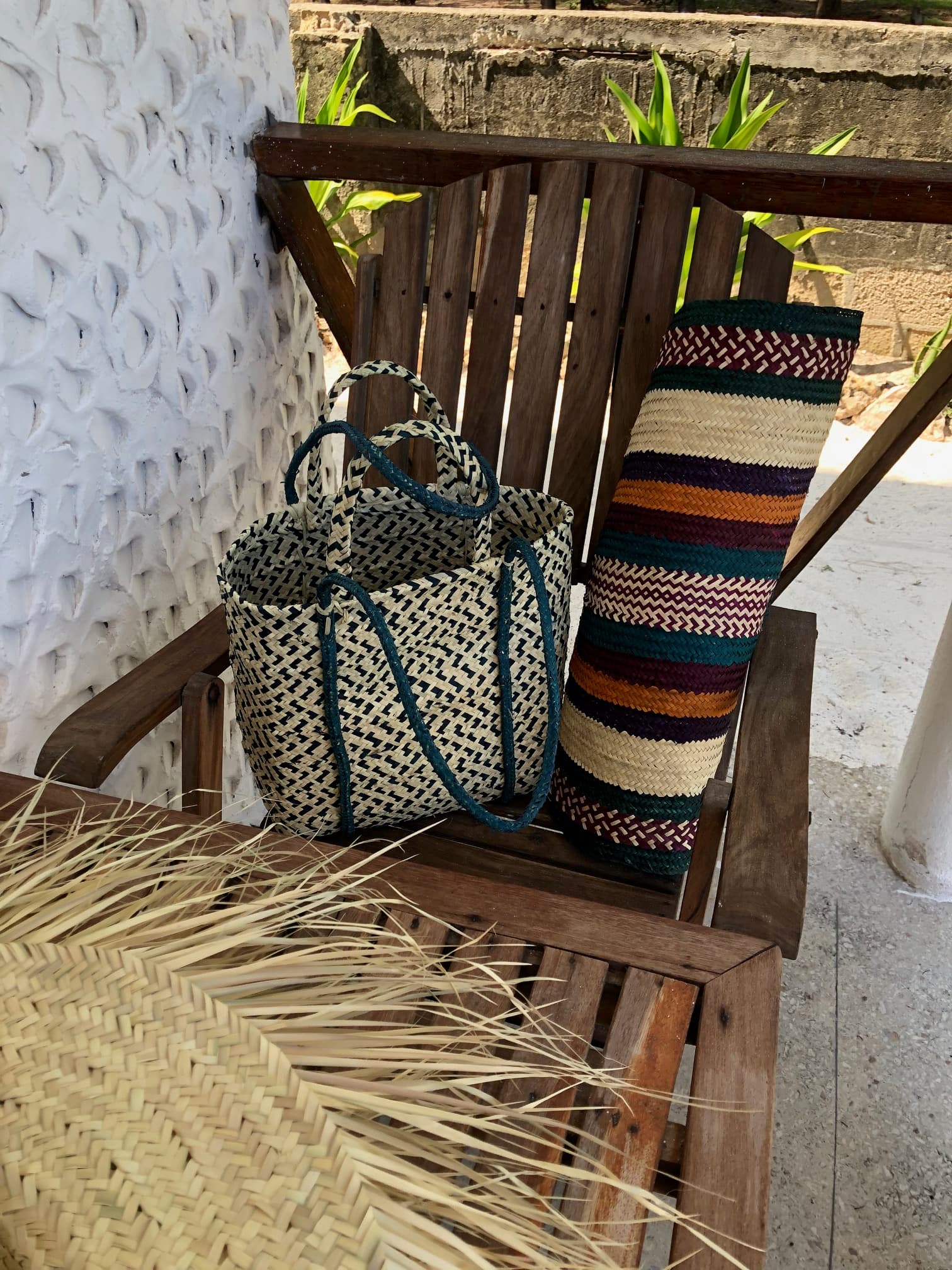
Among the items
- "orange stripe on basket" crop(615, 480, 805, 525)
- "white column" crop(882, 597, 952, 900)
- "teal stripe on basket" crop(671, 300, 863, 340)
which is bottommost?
"white column" crop(882, 597, 952, 900)

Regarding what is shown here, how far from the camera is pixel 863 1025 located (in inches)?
67.6

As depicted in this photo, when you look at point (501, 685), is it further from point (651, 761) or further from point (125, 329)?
point (125, 329)

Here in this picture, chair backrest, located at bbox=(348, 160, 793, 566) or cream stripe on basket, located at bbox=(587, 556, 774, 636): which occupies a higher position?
chair backrest, located at bbox=(348, 160, 793, 566)

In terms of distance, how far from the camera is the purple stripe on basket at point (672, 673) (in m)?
1.25

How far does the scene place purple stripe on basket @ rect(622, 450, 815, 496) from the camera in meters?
1.20

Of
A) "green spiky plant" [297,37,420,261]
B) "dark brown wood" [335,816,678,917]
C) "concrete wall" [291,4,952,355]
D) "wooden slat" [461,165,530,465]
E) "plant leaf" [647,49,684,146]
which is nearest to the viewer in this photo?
"dark brown wood" [335,816,678,917]

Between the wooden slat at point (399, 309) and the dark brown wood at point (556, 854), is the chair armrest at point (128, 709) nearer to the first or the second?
the dark brown wood at point (556, 854)

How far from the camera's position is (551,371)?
155 centimetres

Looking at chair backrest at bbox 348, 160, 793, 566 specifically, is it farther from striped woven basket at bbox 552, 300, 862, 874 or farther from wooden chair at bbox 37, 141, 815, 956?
striped woven basket at bbox 552, 300, 862, 874

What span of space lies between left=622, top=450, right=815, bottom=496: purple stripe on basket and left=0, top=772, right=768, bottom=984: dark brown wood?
533mm

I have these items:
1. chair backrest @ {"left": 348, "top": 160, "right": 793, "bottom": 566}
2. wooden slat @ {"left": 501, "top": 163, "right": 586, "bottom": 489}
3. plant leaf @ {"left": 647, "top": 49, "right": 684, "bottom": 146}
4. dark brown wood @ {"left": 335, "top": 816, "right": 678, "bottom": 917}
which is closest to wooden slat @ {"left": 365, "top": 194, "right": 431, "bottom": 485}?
chair backrest @ {"left": 348, "top": 160, "right": 793, "bottom": 566}

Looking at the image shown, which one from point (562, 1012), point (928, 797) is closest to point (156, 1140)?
point (562, 1012)

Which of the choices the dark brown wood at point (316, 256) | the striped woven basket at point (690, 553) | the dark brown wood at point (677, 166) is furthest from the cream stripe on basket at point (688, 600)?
the dark brown wood at point (316, 256)

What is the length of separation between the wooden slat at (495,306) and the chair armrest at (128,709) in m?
0.52
